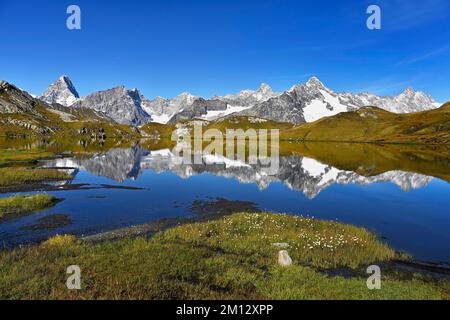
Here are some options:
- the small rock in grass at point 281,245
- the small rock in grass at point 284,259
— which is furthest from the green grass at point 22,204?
the small rock in grass at point 284,259

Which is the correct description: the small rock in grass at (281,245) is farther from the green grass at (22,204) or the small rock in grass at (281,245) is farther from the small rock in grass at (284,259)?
the green grass at (22,204)

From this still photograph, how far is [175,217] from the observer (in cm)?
4278

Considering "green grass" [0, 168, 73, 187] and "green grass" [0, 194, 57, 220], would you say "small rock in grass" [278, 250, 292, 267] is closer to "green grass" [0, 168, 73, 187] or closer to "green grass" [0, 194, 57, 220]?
"green grass" [0, 194, 57, 220]

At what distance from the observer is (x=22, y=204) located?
44.1 meters

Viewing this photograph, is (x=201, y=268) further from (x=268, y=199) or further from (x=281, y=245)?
(x=268, y=199)

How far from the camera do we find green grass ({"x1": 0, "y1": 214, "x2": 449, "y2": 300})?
19.1 metres

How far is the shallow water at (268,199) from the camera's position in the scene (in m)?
36.2

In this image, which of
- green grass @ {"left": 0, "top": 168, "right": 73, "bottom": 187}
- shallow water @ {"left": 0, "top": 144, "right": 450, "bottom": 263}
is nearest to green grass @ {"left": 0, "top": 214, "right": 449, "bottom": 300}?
shallow water @ {"left": 0, "top": 144, "right": 450, "bottom": 263}

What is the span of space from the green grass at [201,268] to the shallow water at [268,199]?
725 cm

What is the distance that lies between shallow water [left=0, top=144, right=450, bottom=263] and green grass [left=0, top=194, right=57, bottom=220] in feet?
5.96

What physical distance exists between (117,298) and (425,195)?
60.8 meters

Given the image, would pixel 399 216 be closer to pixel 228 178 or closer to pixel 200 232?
pixel 200 232

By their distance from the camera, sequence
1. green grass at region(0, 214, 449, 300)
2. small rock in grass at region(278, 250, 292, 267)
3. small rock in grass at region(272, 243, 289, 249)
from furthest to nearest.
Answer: small rock in grass at region(272, 243, 289, 249) < small rock in grass at region(278, 250, 292, 267) < green grass at region(0, 214, 449, 300)
